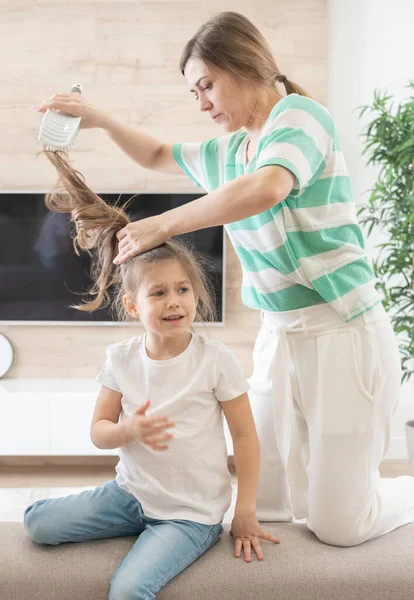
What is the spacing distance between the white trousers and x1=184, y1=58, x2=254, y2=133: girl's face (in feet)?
1.55

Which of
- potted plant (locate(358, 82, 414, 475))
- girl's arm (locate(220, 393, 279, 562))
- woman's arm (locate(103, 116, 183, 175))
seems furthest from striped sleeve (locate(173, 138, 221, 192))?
potted plant (locate(358, 82, 414, 475))

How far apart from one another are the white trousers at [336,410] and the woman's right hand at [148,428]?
0.32 meters

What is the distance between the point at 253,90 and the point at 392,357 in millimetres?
684

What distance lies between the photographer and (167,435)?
1431 millimetres

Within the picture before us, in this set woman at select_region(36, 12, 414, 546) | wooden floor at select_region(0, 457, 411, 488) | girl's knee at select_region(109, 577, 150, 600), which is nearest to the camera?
girl's knee at select_region(109, 577, 150, 600)

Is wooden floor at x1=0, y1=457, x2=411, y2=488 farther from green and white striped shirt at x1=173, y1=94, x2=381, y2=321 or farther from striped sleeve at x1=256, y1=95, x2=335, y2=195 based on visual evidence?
striped sleeve at x1=256, y1=95, x2=335, y2=195

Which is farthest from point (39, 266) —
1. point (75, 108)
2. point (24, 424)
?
point (75, 108)

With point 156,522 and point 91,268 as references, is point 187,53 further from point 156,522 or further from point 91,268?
point 91,268

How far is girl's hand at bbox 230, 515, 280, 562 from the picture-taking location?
1.51m

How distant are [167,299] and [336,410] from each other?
1.48 feet

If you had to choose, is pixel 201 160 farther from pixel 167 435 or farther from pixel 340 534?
pixel 340 534

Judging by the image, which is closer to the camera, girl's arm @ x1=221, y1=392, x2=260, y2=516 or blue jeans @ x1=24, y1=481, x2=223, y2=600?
blue jeans @ x1=24, y1=481, x2=223, y2=600

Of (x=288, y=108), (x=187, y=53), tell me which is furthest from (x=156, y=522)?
(x=187, y=53)

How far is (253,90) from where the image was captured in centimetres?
160
